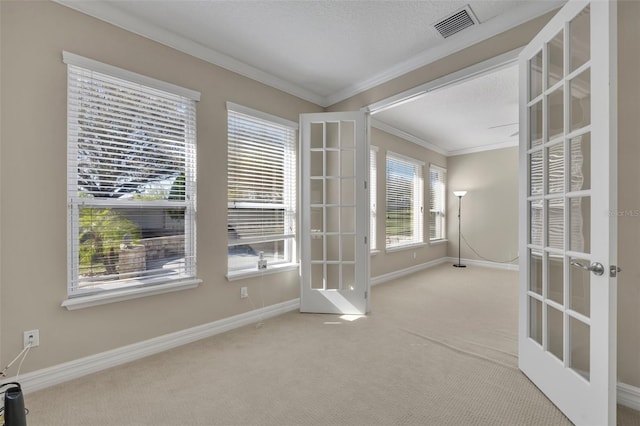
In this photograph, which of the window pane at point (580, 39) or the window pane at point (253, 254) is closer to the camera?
the window pane at point (580, 39)

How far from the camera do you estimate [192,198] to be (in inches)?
108

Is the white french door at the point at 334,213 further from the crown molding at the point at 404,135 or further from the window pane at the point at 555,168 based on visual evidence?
the window pane at the point at 555,168

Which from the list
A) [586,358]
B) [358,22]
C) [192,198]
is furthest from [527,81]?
[192,198]

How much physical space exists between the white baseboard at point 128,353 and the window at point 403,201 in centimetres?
311

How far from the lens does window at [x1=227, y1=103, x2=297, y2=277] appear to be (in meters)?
3.08

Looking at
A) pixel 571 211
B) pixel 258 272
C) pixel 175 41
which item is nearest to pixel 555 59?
pixel 571 211

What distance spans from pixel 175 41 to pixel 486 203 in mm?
6499

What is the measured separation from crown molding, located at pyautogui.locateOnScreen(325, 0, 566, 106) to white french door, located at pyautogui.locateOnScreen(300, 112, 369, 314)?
1.44 feet

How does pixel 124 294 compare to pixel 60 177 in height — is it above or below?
below

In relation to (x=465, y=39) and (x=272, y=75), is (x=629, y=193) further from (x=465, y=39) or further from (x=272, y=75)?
(x=272, y=75)

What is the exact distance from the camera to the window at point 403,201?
5504 mm

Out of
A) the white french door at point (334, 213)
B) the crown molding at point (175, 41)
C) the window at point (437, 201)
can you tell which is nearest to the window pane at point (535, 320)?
the white french door at point (334, 213)

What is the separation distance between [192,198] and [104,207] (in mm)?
676

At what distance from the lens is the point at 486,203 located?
6.54m
